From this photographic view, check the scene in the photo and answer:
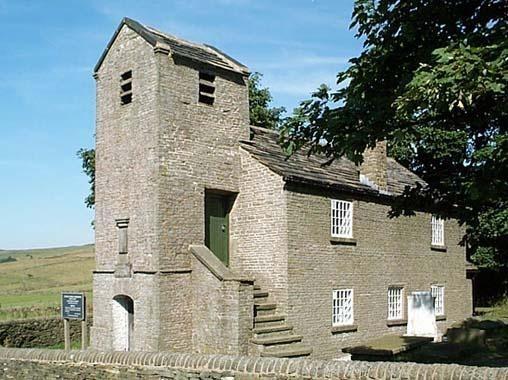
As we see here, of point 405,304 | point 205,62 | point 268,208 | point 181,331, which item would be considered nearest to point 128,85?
point 205,62

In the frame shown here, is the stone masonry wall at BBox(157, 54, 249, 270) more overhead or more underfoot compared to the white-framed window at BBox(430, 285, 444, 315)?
more overhead

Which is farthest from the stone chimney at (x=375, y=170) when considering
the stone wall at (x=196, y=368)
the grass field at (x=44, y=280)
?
the grass field at (x=44, y=280)

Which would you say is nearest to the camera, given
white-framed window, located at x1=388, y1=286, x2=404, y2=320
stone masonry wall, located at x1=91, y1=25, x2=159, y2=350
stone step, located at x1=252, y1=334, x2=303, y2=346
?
stone step, located at x1=252, y1=334, x2=303, y2=346

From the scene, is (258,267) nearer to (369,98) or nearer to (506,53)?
(369,98)

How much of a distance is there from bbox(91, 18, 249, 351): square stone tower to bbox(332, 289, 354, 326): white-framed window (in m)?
4.66

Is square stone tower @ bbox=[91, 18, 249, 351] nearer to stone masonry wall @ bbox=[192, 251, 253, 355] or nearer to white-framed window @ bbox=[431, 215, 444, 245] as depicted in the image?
stone masonry wall @ bbox=[192, 251, 253, 355]

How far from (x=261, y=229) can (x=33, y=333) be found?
11080 mm

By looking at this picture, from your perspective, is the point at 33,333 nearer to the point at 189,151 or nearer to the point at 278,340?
the point at 189,151

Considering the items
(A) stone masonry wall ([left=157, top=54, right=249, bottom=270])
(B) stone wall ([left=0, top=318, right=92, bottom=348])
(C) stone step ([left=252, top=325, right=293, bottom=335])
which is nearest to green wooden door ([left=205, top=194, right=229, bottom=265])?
(A) stone masonry wall ([left=157, top=54, right=249, bottom=270])

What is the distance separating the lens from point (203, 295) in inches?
728

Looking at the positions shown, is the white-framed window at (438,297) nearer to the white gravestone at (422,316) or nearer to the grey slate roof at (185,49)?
the white gravestone at (422,316)

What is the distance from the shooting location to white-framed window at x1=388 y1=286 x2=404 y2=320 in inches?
956

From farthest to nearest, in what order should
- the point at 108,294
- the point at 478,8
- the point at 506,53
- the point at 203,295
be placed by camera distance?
the point at 108,294 < the point at 203,295 < the point at 478,8 < the point at 506,53

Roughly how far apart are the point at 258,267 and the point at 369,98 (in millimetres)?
10452
